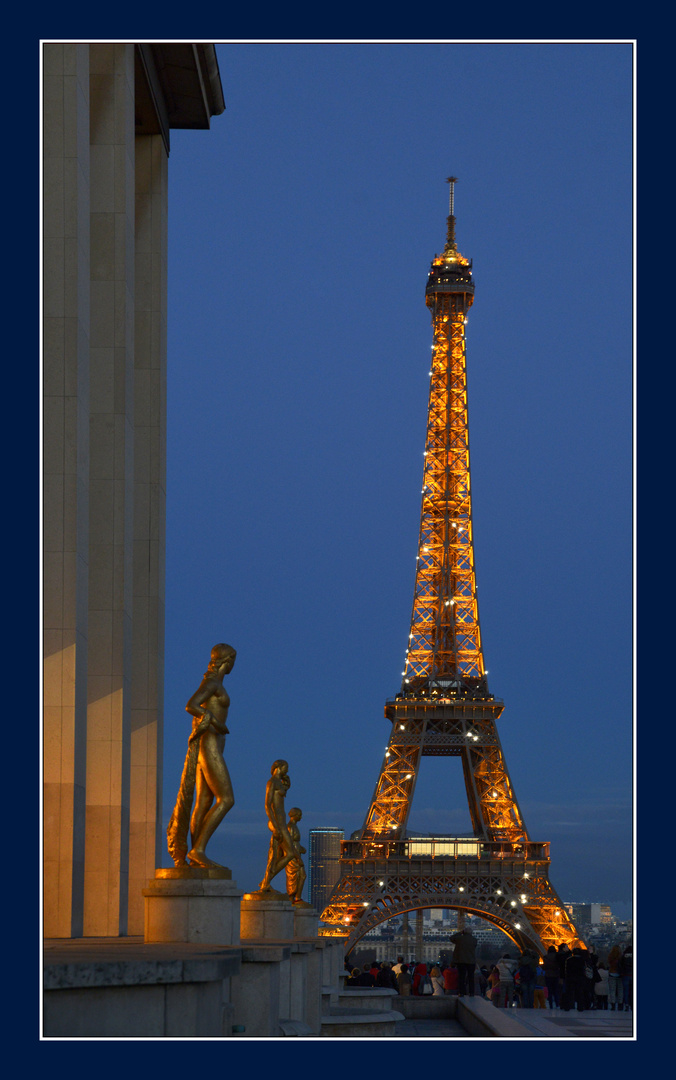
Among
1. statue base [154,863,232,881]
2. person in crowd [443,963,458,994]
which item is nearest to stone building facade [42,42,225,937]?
statue base [154,863,232,881]

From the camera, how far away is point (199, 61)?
29.2m

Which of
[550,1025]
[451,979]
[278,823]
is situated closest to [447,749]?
[451,979]

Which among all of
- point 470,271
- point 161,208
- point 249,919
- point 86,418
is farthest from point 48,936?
point 470,271

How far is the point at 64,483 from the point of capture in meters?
18.9

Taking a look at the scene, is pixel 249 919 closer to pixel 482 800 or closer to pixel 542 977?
pixel 542 977

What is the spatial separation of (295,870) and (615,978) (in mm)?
6401

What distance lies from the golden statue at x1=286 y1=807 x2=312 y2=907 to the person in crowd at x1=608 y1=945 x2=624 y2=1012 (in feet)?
18.7

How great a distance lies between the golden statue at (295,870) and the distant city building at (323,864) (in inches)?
1566

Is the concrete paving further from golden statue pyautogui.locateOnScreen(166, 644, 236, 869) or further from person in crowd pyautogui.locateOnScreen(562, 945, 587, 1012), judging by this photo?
golden statue pyautogui.locateOnScreen(166, 644, 236, 869)

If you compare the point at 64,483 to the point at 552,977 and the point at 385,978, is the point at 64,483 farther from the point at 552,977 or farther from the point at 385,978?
→ the point at 385,978

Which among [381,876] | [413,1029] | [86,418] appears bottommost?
[381,876]

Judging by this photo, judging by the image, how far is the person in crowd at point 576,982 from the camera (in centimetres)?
2644

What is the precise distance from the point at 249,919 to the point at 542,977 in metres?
15.2

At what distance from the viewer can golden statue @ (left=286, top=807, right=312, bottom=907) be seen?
2489cm
